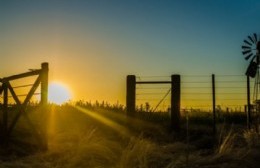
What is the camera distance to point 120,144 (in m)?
12.5

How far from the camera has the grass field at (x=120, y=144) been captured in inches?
312

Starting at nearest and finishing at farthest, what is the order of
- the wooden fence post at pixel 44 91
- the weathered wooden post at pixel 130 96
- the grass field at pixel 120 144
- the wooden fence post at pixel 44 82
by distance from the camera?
the grass field at pixel 120 144 → the wooden fence post at pixel 44 91 → the wooden fence post at pixel 44 82 → the weathered wooden post at pixel 130 96

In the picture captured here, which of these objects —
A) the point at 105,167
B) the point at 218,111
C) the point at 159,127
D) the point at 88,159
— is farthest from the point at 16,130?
the point at 218,111

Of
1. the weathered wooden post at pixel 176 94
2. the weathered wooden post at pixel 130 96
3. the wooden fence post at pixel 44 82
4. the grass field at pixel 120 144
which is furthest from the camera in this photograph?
the weathered wooden post at pixel 130 96

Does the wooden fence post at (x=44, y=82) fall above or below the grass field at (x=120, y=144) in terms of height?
above

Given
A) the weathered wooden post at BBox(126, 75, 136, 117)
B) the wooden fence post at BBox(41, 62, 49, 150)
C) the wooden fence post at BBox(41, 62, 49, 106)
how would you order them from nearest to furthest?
the wooden fence post at BBox(41, 62, 49, 150), the wooden fence post at BBox(41, 62, 49, 106), the weathered wooden post at BBox(126, 75, 136, 117)

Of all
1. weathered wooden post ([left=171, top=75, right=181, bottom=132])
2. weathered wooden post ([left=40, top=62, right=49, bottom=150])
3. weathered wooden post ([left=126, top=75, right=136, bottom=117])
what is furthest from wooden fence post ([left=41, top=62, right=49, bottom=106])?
weathered wooden post ([left=171, top=75, right=181, bottom=132])

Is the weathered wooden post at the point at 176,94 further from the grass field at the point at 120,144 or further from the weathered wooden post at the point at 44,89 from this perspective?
the weathered wooden post at the point at 44,89

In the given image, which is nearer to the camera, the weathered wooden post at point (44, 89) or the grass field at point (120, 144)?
the grass field at point (120, 144)

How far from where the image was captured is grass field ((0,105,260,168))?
7.91 meters

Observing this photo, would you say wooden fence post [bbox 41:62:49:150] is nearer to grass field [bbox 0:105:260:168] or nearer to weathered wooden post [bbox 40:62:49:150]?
weathered wooden post [bbox 40:62:49:150]

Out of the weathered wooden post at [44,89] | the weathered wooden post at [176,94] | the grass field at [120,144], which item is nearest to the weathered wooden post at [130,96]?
the grass field at [120,144]

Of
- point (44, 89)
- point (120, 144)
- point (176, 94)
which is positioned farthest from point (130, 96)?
point (44, 89)

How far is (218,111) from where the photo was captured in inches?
1100
